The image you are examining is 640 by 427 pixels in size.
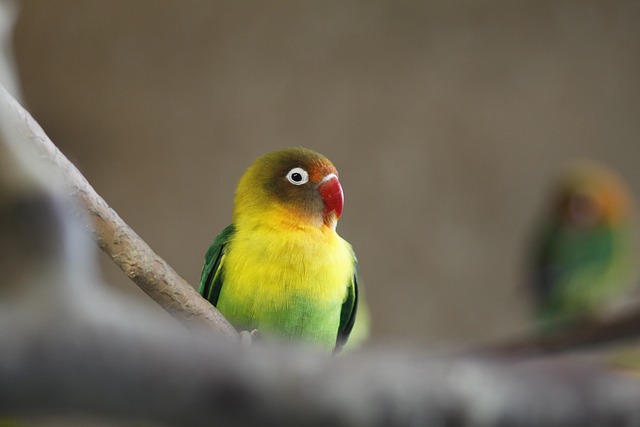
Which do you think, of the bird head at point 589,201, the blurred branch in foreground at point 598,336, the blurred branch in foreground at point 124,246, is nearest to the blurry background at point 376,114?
the blurred branch in foreground at point 124,246

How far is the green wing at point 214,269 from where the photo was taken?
66 cm

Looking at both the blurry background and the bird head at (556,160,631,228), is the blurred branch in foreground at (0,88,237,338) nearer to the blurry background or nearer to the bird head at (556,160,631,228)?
the blurry background

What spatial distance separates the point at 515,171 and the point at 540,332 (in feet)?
2.42

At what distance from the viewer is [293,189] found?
2.01 feet

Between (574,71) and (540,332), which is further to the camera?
(574,71)

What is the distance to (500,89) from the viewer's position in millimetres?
2141

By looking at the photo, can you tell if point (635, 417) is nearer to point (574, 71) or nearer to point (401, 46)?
point (401, 46)

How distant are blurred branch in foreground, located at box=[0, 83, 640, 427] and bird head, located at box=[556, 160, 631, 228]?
1928mm

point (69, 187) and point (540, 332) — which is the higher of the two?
point (540, 332)

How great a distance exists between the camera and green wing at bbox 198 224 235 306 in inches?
25.9

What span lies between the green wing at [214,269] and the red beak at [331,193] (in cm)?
13

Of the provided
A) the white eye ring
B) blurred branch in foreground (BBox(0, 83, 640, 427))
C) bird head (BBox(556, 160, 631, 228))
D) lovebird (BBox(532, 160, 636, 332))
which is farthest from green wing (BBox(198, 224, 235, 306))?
bird head (BBox(556, 160, 631, 228))

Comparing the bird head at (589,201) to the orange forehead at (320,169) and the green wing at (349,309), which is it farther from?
the orange forehead at (320,169)

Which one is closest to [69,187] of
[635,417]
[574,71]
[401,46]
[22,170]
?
[22,170]
